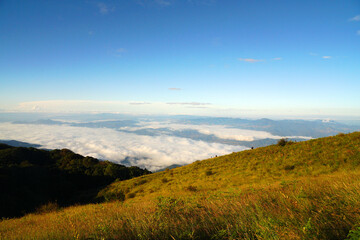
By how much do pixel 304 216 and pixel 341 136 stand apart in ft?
85.1

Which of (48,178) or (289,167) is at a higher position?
(289,167)

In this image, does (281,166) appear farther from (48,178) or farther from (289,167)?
(48,178)

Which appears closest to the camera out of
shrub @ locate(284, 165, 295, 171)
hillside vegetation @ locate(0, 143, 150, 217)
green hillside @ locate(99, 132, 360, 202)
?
green hillside @ locate(99, 132, 360, 202)

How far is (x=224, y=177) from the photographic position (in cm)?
2019

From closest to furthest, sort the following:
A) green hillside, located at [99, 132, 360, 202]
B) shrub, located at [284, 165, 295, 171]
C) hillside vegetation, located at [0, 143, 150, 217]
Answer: green hillside, located at [99, 132, 360, 202], shrub, located at [284, 165, 295, 171], hillside vegetation, located at [0, 143, 150, 217]

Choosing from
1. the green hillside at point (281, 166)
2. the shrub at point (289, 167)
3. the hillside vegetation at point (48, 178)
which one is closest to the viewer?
the green hillside at point (281, 166)

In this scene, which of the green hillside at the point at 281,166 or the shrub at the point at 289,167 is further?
the shrub at the point at 289,167

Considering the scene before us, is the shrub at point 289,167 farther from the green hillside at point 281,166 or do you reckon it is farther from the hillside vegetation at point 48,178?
the hillside vegetation at point 48,178

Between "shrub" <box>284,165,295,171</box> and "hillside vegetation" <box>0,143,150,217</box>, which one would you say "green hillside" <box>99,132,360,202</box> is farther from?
"hillside vegetation" <box>0,143,150,217</box>

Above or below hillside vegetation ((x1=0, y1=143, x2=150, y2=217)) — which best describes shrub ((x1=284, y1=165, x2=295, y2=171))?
above

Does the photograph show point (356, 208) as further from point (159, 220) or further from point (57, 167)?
point (57, 167)

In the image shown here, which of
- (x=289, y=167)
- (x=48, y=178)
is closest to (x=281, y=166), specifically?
(x=289, y=167)

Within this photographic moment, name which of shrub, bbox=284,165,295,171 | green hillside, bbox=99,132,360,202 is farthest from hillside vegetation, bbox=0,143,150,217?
shrub, bbox=284,165,295,171

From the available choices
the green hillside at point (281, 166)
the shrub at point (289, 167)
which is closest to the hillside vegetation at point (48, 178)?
the green hillside at point (281, 166)
